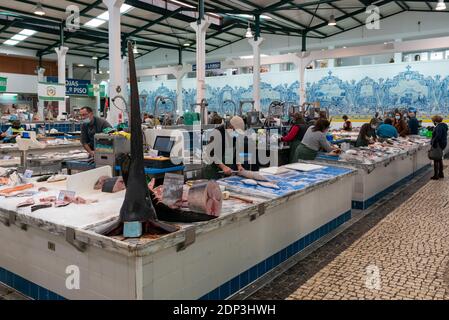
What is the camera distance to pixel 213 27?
1733 cm

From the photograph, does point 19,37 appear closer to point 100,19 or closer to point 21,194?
point 100,19

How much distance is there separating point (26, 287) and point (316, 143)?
441 cm

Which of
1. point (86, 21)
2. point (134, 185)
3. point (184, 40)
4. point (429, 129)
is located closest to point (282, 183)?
point (134, 185)

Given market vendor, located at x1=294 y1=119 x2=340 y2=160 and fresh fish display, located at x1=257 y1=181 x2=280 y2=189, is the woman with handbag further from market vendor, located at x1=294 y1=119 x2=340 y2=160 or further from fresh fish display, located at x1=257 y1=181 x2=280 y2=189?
fresh fish display, located at x1=257 y1=181 x2=280 y2=189

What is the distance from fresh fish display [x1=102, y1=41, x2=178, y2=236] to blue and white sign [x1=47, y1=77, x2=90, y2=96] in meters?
18.1

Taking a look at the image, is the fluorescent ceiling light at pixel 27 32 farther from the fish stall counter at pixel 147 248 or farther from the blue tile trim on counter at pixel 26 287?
the blue tile trim on counter at pixel 26 287

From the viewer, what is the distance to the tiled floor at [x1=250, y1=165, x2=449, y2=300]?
11.0 feet

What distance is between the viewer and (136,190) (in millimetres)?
2457

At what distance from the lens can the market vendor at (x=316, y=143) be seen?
20.4ft

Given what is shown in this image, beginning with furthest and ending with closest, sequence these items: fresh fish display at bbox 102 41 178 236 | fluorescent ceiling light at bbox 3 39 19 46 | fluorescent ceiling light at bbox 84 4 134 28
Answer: fluorescent ceiling light at bbox 3 39 19 46 → fluorescent ceiling light at bbox 84 4 134 28 → fresh fish display at bbox 102 41 178 236

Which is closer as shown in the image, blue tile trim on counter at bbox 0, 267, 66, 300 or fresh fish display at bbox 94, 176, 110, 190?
blue tile trim on counter at bbox 0, 267, 66, 300

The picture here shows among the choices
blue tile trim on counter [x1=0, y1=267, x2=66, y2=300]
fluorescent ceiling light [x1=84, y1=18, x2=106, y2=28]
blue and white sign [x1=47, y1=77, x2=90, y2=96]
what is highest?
fluorescent ceiling light [x1=84, y1=18, x2=106, y2=28]

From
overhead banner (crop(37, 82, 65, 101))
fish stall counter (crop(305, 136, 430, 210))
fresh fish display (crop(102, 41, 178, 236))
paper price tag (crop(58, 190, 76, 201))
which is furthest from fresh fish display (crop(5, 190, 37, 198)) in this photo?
overhead banner (crop(37, 82, 65, 101))

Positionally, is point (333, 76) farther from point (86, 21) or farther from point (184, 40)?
point (86, 21)
